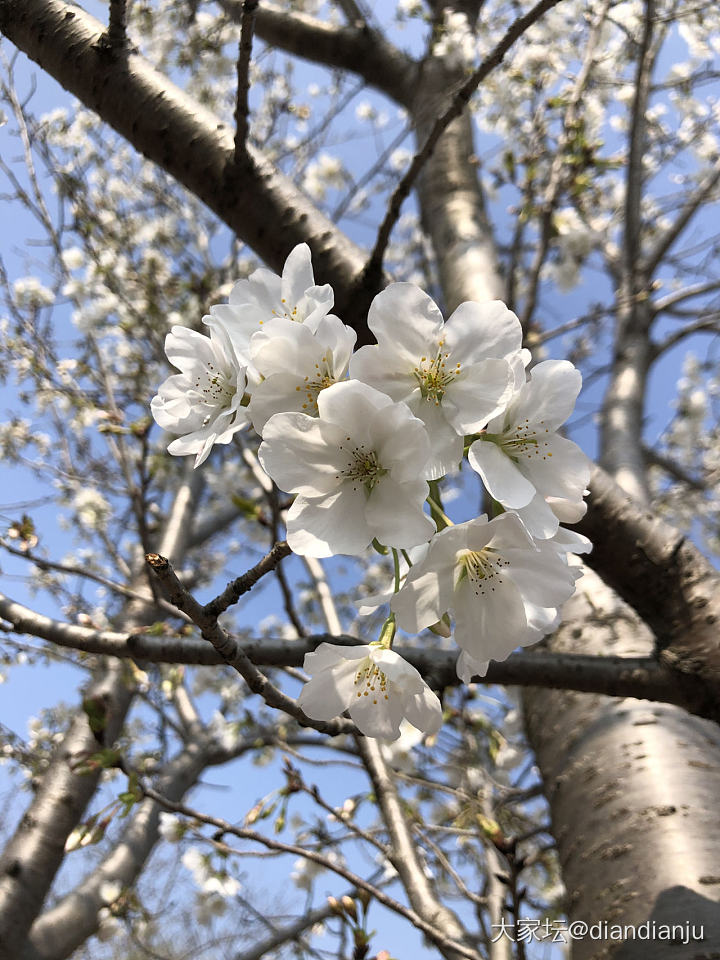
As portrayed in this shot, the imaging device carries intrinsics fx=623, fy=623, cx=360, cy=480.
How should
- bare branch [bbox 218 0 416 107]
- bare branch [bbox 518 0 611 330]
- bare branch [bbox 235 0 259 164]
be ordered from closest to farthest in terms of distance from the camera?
bare branch [bbox 235 0 259 164]
bare branch [bbox 518 0 611 330]
bare branch [bbox 218 0 416 107]

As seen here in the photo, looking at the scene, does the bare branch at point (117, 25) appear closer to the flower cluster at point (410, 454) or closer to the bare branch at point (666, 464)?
the flower cluster at point (410, 454)

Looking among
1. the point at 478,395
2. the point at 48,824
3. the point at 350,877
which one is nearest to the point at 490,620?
the point at 478,395

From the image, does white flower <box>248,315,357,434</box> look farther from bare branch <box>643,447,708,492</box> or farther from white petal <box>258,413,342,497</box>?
bare branch <box>643,447,708,492</box>

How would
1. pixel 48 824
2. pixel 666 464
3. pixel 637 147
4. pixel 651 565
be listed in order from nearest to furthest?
pixel 651 565 → pixel 48 824 → pixel 637 147 → pixel 666 464

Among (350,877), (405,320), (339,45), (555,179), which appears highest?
(339,45)

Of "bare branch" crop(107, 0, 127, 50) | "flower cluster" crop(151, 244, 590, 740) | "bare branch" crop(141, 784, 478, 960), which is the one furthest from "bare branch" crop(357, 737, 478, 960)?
"bare branch" crop(107, 0, 127, 50)

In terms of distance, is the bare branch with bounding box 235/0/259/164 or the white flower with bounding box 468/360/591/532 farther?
the bare branch with bounding box 235/0/259/164

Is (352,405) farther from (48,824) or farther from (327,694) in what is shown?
(48,824)

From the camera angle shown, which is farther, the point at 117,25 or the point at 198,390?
the point at 117,25

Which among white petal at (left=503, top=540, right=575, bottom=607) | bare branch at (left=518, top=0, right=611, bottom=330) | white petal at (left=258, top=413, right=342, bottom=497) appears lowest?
white petal at (left=503, top=540, right=575, bottom=607)

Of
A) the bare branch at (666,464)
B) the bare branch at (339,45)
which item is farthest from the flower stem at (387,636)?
the bare branch at (666,464)
